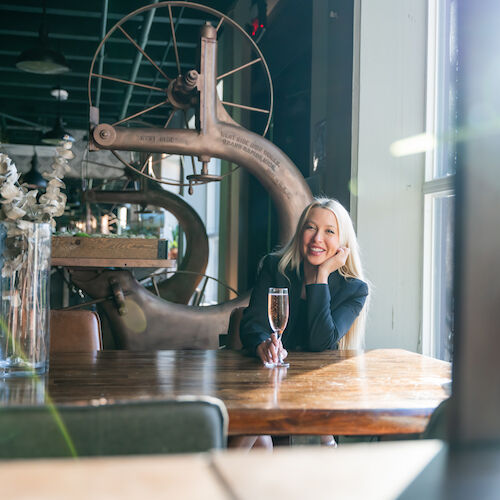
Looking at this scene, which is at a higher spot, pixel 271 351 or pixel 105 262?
pixel 105 262

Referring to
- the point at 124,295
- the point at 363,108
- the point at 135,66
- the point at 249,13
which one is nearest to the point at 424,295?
the point at 363,108

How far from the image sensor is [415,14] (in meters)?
2.95

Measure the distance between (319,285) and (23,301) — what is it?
102 centimetres

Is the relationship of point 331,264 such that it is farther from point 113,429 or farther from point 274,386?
point 113,429

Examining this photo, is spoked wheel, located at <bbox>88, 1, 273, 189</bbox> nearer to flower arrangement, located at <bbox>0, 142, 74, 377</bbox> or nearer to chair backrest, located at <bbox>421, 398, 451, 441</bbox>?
flower arrangement, located at <bbox>0, 142, 74, 377</bbox>

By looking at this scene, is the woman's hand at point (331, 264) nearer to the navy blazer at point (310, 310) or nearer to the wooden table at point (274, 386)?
the navy blazer at point (310, 310)

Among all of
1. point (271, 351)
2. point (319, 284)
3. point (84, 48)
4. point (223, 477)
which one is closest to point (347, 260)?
point (319, 284)

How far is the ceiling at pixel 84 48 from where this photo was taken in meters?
6.40

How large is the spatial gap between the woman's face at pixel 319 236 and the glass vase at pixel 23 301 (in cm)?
105

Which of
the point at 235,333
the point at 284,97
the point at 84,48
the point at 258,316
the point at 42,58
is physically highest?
the point at 84,48

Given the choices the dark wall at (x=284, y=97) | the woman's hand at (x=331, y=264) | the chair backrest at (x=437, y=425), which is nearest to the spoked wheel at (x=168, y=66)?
the dark wall at (x=284, y=97)

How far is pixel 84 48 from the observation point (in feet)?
25.9

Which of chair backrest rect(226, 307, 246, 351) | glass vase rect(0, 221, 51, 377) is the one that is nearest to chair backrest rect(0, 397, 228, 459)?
glass vase rect(0, 221, 51, 377)

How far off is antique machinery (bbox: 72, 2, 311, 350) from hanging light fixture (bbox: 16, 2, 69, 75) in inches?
110
